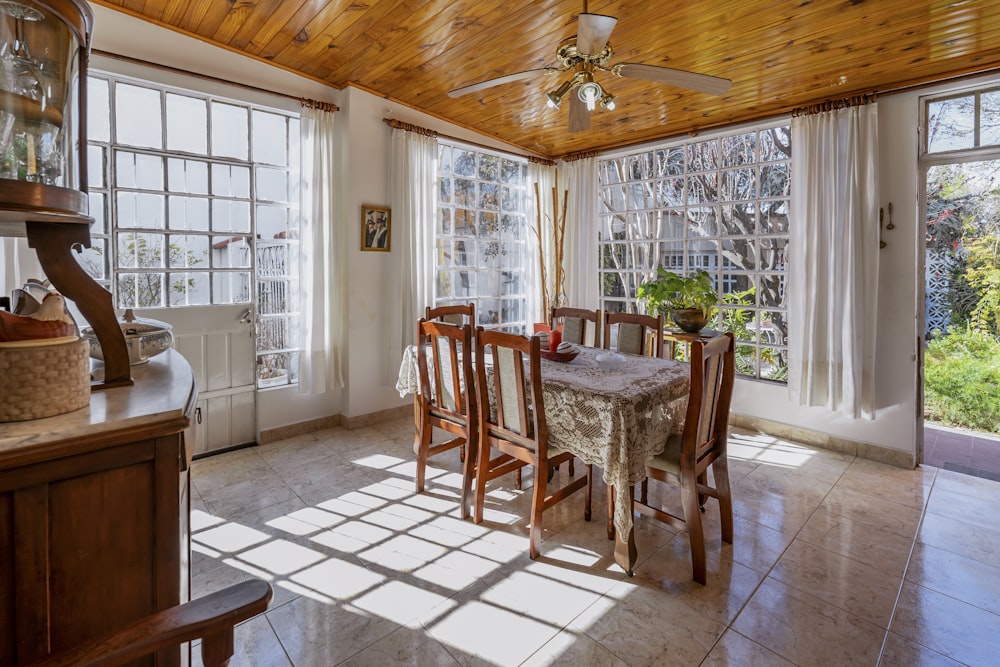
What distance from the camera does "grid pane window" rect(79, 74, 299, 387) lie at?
3.02 m

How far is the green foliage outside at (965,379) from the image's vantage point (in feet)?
12.4

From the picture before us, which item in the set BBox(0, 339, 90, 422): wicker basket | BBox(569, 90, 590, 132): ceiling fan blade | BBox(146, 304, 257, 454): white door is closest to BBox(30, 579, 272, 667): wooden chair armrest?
BBox(0, 339, 90, 422): wicker basket

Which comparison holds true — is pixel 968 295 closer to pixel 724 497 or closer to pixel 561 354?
pixel 724 497

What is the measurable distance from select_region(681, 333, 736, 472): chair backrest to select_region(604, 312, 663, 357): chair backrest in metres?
0.88

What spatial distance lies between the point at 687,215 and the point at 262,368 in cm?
394

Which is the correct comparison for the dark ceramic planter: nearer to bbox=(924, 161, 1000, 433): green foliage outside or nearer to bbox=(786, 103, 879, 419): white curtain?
bbox=(786, 103, 879, 419): white curtain

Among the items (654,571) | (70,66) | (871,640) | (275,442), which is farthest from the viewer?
(275,442)

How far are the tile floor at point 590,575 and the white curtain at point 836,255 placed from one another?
2.55 ft

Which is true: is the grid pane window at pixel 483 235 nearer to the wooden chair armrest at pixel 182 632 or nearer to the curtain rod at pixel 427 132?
the curtain rod at pixel 427 132

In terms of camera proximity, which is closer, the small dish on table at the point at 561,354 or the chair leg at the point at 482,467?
the chair leg at the point at 482,467

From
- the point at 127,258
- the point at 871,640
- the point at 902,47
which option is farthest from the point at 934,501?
the point at 127,258

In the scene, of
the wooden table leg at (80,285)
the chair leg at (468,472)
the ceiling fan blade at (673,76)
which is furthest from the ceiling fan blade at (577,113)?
the wooden table leg at (80,285)

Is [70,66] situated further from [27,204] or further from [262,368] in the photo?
[262,368]

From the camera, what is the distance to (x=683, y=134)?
4.48 metres
